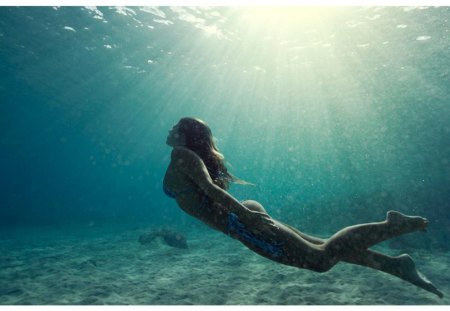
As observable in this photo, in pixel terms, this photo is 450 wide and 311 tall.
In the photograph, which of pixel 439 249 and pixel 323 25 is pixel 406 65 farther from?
pixel 439 249

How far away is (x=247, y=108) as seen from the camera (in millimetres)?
44938

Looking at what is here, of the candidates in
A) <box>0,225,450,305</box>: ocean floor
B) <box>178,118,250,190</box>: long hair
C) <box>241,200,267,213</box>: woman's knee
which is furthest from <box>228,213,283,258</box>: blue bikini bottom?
<box>0,225,450,305</box>: ocean floor

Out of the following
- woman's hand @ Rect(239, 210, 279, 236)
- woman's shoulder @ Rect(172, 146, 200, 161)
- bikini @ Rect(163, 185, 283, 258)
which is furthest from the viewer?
woman's shoulder @ Rect(172, 146, 200, 161)

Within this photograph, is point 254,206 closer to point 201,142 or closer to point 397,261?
point 201,142

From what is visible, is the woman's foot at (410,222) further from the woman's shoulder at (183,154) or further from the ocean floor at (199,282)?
the ocean floor at (199,282)

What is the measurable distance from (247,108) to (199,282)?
38.6 metres

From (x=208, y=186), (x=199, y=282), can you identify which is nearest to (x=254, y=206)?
→ (x=208, y=186)

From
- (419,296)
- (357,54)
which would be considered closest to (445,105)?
(357,54)

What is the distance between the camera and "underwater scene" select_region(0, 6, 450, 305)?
7.51 metres

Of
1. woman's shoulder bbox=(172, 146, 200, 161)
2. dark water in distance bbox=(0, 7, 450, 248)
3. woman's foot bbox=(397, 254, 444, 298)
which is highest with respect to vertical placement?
dark water in distance bbox=(0, 7, 450, 248)

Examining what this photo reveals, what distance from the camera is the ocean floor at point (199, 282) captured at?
695cm

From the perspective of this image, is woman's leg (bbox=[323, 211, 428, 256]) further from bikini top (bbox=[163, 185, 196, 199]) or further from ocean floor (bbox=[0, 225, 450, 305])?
ocean floor (bbox=[0, 225, 450, 305])

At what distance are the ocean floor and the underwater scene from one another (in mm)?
67

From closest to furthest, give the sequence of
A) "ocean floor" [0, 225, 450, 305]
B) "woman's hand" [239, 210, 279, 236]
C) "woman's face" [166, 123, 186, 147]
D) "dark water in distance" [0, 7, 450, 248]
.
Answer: "woman's hand" [239, 210, 279, 236] < "woman's face" [166, 123, 186, 147] < "ocean floor" [0, 225, 450, 305] < "dark water in distance" [0, 7, 450, 248]
